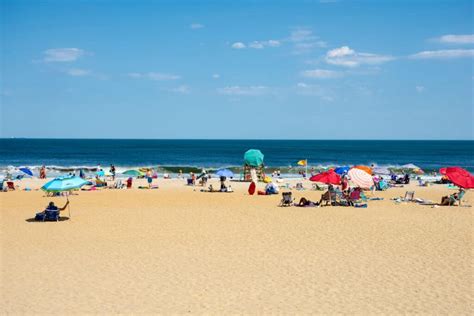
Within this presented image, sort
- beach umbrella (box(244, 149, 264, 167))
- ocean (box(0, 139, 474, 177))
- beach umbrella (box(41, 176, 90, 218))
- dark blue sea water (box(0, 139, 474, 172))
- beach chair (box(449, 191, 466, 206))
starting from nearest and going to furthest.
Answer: beach umbrella (box(41, 176, 90, 218)), beach chair (box(449, 191, 466, 206)), beach umbrella (box(244, 149, 264, 167)), ocean (box(0, 139, 474, 177)), dark blue sea water (box(0, 139, 474, 172))

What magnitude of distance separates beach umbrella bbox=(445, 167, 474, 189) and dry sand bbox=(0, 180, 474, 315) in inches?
47.9

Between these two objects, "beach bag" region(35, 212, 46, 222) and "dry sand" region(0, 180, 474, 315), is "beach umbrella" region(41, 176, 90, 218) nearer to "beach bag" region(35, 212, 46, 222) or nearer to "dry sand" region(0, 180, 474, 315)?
"beach bag" region(35, 212, 46, 222)

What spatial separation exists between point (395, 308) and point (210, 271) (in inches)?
147

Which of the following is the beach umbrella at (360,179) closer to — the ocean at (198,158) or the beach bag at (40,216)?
the beach bag at (40,216)

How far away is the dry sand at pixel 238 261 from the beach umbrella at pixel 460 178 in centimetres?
122

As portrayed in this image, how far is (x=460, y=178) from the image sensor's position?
756 inches

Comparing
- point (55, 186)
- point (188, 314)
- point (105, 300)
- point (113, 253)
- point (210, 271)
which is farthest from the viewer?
point (55, 186)

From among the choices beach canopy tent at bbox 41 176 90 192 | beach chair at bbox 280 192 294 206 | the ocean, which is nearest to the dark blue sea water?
the ocean

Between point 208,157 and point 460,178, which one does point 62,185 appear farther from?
point 208,157

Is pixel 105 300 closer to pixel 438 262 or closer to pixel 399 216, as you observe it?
pixel 438 262

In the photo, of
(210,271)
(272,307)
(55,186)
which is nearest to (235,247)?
(210,271)

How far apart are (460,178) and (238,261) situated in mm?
12209

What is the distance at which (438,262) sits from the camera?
1077 cm

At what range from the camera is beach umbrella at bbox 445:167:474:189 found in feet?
62.2
